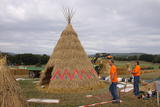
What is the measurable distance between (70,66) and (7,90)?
291 inches

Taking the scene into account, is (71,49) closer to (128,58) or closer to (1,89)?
(1,89)

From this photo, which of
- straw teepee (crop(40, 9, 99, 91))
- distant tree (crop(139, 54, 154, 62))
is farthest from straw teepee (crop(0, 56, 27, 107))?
distant tree (crop(139, 54, 154, 62))

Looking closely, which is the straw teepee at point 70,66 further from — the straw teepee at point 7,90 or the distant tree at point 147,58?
the distant tree at point 147,58

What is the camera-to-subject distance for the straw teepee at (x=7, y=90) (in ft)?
16.6

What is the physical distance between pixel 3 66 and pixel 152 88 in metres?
8.08

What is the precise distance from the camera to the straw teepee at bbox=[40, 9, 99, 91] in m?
11.8

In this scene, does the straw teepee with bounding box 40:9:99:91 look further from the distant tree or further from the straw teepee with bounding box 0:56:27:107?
the distant tree

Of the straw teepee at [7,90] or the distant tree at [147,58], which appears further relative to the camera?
the distant tree at [147,58]

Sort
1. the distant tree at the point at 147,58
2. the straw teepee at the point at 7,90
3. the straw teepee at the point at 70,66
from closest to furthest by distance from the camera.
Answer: the straw teepee at the point at 7,90 < the straw teepee at the point at 70,66 < the distant tree at the point at 147,58

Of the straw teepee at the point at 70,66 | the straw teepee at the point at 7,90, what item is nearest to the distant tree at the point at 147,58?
the straw teepee at the point at 70,66

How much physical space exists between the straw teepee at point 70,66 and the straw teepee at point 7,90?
6.38 meters

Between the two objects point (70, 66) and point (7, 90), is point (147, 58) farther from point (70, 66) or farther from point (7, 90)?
point (7, 90)

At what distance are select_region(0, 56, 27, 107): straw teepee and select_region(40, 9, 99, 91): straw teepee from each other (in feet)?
20.9

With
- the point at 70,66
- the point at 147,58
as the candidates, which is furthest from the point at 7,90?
the point at 147,58
